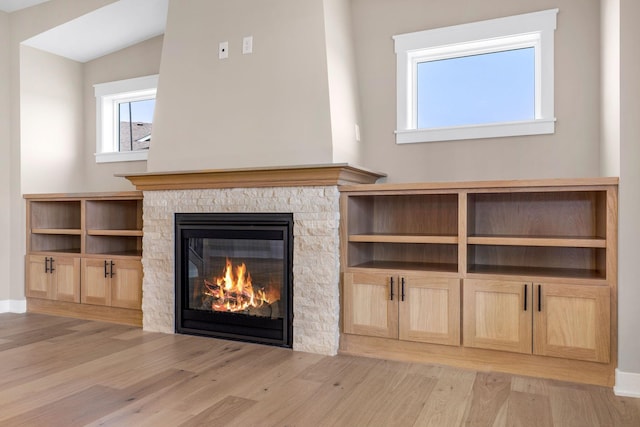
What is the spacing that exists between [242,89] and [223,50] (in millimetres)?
372

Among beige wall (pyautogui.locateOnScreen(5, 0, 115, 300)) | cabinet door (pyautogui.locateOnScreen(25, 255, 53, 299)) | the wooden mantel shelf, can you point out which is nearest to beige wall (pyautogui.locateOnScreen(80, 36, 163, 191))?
beige wall (pyautogui.locateOnScreen(5, 0, 115, 300))

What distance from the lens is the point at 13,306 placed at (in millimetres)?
4832

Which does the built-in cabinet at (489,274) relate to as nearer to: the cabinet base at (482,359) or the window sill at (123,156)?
the cabinet base at (482,359)

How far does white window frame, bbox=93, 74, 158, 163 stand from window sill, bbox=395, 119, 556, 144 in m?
2.73

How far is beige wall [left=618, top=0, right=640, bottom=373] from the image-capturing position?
8.65 feet

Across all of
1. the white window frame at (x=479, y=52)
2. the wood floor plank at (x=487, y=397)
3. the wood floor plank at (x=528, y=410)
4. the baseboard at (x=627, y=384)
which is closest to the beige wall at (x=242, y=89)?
the white window frame at (x=479, y=52)

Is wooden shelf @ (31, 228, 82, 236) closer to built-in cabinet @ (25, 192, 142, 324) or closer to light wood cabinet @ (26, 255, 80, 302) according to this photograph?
built-in cabinet @ (25, 192, 142, 324)

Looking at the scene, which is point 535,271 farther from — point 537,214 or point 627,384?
point 627,384

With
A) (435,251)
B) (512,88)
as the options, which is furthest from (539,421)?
(512,88)

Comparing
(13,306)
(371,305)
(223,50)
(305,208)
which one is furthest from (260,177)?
(13,306)

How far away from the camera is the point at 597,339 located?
2.78 meters

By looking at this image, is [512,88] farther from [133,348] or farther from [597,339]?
[133,348]

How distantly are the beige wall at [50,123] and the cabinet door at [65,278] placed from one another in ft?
2.90

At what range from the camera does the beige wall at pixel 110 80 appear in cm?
499
